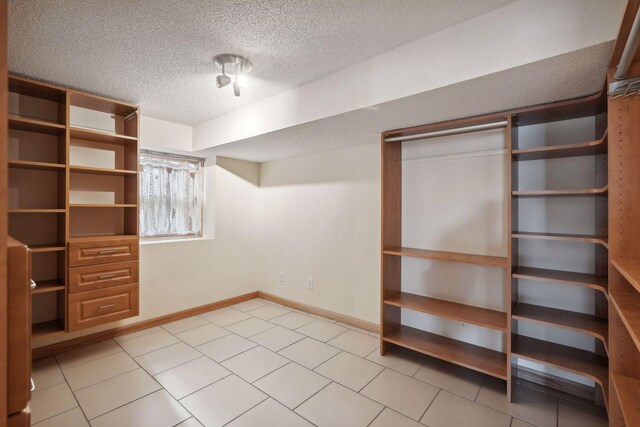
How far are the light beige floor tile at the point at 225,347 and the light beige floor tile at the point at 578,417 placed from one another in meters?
2.37

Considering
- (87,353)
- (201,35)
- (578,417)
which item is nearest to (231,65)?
(201,35)

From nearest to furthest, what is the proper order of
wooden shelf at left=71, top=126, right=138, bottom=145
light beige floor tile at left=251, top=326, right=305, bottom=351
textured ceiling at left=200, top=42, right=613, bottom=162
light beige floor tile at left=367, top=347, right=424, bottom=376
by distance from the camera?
textured ceiling at left=200, top=42, right=613, bottom=162 < light beige floor tile at left=367, top=347, right=424, bottom=376 < wooden shelf at left=71, top=126, right=138, bottom=145 < light beige floor tile at left=251, top=326, right=305, bottom=351

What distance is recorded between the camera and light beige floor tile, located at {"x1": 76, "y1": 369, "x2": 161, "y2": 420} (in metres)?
1.92

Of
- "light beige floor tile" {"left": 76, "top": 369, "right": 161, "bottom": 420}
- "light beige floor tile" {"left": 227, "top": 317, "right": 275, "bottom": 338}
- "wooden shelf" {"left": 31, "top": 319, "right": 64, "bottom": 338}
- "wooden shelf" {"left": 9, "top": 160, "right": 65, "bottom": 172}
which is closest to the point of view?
"light beige floor tile" {"left": 76, "top": 369, "right": 161, "bottom": 420}

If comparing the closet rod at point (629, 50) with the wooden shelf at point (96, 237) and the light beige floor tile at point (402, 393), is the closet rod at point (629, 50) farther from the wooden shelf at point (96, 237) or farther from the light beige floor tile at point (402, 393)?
the wooden shelf at point (96, 237)

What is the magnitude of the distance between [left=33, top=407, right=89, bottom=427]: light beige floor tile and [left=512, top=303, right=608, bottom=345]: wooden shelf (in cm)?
283

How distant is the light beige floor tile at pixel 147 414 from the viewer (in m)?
1.78

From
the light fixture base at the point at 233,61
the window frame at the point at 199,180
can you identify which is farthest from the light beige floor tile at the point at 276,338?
the light fixture base at the point at 233,61

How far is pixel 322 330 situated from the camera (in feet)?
10.3

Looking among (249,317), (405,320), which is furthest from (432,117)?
(249,317)

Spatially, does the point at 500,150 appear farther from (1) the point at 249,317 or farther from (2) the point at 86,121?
(2) the point at 86,121

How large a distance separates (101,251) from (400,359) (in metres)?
2.75

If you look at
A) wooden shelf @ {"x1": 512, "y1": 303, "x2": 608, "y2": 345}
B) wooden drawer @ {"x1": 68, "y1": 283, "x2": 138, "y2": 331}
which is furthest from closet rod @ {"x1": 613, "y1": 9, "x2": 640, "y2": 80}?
wooden drawer @ {"x1": 68, "y1": 283, "x2": 138, "y2": 331}

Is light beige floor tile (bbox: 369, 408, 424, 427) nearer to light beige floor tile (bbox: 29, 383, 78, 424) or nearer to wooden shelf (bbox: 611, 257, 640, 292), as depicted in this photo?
wooden shelf (bbox: 611, 257, 640, 292)
